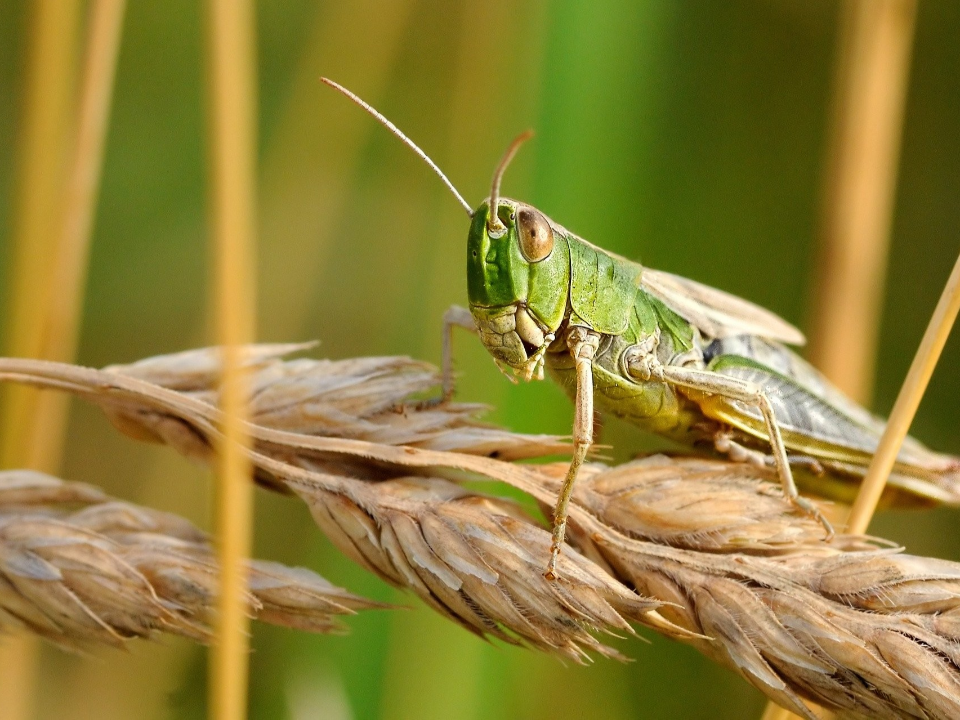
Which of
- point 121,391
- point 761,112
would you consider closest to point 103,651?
point 121,391

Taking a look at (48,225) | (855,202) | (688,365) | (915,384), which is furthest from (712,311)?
(48,225)

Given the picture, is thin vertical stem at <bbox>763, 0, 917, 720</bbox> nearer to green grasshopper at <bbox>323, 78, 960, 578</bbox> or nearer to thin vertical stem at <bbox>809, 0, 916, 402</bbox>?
thin vertical stem at <bbox>809, 0, 916, 402</bbox>

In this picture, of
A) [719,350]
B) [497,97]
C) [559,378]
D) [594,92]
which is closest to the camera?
[594,92]

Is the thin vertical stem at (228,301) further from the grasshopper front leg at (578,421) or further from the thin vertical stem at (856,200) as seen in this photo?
the thin vertical stem at (856,200)

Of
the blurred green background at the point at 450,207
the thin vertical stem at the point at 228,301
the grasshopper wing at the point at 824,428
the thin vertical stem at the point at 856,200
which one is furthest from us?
the thin vertical stem at the point at 856,200

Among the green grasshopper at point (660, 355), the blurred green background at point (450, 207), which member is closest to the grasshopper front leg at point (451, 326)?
the green grasshopper at point (660, 355)

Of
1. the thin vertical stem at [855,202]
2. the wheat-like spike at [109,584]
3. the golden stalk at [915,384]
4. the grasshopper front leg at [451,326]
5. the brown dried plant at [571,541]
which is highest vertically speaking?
the thin vertical stem at [855,202]

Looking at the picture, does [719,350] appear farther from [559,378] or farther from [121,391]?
[121,391]

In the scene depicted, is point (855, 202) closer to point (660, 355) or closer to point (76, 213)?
point (660, 355)
